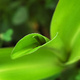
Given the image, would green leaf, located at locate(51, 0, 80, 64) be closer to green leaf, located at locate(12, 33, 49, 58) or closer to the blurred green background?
green leaf, located at locate(12, 33, 49, 58)

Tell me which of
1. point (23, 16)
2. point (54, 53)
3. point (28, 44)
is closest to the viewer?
point (28, 44)

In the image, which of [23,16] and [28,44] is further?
[23,16]

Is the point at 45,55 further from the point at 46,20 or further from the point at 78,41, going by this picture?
the point at 46,20

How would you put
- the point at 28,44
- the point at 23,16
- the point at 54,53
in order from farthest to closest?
the point at 23,16 → the point at 54,53 → the point at 28,44

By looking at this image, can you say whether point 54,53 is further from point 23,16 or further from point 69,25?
point 23,16

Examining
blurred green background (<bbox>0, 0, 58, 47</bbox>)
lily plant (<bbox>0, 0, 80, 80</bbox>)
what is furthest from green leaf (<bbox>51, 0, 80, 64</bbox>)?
blurred green background (<bbox>0, 0, 58, 47</bbox>)

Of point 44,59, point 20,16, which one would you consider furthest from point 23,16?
point 44,59

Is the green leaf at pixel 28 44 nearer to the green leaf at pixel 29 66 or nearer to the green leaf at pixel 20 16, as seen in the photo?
the green leaf at pixel 29 66

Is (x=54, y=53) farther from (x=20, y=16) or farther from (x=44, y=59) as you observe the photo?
(x=20, y=16)

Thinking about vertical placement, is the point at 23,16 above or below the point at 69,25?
above
